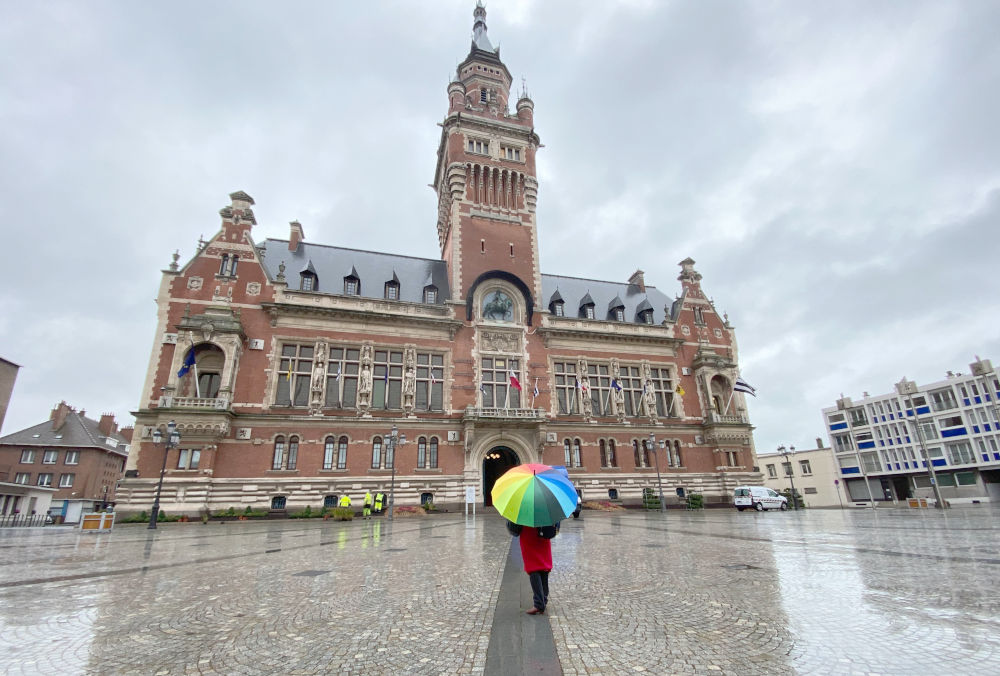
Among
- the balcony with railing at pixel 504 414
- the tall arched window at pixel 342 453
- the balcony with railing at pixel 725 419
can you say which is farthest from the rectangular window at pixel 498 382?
the balcony with railing at pixel 725 419

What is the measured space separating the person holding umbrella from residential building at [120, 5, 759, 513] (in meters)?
21.5

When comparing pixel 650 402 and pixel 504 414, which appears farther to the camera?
pixel 650 402

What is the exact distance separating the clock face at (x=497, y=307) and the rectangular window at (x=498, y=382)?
3221mm

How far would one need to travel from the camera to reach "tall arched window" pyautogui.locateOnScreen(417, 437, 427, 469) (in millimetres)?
30828

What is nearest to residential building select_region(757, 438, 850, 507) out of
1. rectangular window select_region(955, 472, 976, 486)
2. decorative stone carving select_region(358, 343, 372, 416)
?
rectangular window select_region(955, 472, 976, 486)

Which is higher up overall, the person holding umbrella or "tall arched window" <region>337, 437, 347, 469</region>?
"tall arched window" <region>337, 437, 347, 469</region>

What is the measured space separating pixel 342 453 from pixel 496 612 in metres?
26.2

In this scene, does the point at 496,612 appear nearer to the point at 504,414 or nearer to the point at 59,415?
the point at 504,414

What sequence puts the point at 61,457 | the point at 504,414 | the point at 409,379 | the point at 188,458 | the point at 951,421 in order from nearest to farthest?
the point at 188,458
the point at 504,414
the point at 409,379
the point at 61,457
the point at 951,421

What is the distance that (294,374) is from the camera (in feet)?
99.6

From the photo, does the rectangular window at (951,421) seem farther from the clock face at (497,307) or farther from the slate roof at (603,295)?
the clock face at (497,307)

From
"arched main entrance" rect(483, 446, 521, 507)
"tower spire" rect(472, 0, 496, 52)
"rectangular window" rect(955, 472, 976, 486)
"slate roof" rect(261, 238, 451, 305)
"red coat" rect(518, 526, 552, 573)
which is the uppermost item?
"tower spire" rect(472, 0, 496, 52)

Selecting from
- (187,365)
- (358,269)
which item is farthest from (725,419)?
(187,365)

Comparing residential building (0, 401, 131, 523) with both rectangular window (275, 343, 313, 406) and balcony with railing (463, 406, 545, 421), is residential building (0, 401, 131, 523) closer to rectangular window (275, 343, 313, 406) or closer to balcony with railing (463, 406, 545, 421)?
rectangular window (275, 343, 313, 406)
